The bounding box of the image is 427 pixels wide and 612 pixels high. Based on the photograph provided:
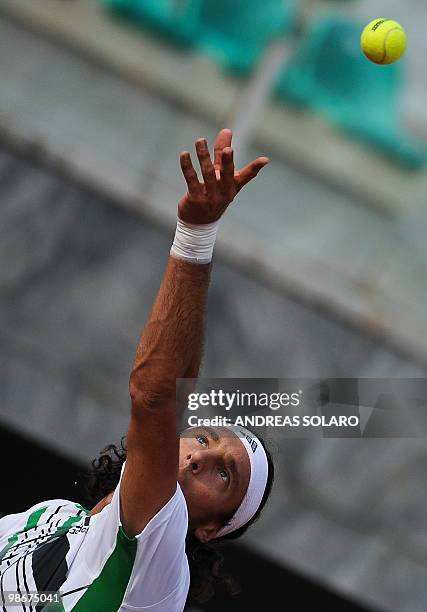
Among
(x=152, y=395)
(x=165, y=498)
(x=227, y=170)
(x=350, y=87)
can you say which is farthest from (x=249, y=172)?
(x=350, y=87)

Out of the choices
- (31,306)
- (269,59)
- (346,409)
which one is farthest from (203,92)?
(346,409)

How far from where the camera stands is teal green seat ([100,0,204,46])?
36.4ft

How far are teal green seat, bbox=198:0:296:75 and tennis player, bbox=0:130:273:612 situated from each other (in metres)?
7.86

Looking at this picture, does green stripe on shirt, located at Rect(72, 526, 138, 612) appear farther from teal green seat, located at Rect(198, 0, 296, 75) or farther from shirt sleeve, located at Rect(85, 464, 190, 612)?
teal green seat, located at Rect(198, 0, 296, 75)

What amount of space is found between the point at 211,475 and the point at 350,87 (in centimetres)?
814

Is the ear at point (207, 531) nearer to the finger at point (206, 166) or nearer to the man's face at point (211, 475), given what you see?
the man's face at point (211, 475)

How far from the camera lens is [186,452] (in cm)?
319

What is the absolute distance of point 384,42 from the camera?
3.98m

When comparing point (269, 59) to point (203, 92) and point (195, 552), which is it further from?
point (195, 552)

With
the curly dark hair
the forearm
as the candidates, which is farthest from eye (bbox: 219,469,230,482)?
the forearm

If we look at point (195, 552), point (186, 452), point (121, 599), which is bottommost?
point (121, 599)

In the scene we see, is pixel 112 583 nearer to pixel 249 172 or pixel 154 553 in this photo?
pixel 154 553

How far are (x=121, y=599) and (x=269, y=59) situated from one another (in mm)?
8296

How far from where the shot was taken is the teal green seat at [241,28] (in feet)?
34.8
